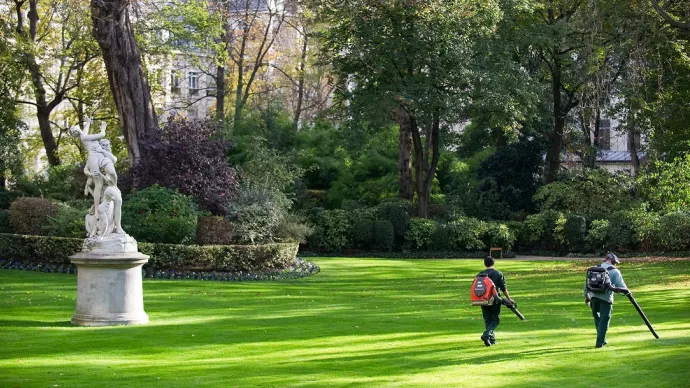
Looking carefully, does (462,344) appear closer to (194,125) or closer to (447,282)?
(447,282)

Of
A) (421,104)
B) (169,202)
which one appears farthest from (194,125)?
(421,104)

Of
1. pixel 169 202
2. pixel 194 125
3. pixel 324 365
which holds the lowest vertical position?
pixel 324 365

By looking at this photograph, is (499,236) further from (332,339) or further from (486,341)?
(486,341)

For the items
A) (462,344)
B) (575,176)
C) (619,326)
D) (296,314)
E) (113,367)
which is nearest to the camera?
(113,367)

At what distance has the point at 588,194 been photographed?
130 feet

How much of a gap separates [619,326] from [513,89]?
19.8 metres

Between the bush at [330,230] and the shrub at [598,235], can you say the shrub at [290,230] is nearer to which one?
the bush at [330,230]

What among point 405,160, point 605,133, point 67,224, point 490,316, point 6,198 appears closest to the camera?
point 490,316

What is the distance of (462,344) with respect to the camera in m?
15.1

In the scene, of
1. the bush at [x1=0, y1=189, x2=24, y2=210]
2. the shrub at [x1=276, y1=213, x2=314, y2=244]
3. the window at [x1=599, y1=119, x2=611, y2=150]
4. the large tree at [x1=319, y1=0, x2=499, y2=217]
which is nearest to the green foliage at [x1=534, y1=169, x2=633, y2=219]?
the large tree at [x1=319, y1=0, x2=499, y2=217]

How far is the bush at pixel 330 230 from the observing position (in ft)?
118

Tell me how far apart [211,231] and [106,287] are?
11.2 meters

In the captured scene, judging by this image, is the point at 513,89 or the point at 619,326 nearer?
the point at 619,326

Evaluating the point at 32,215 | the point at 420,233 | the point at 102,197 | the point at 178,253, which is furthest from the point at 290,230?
the point at 102,197
